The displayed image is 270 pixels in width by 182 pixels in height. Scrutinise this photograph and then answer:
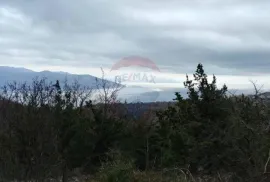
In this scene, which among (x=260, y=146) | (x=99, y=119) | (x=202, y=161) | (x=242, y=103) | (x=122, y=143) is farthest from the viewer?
(x=99, y=119)

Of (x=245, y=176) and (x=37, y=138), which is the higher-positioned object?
(x=37, y=138)

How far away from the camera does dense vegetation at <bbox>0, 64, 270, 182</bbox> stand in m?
7.94

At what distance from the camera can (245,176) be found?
25.4 feet

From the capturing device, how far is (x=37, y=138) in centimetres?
809

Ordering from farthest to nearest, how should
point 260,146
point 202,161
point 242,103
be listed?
1. point 202,161
2. point 242,103
3. point 260,146

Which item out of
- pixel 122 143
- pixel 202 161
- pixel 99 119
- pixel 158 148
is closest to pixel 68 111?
pixel 99 119

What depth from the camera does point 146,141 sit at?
11820 millimetres

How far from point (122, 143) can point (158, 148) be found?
37.7 inches

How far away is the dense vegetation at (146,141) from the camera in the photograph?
794 centimetres

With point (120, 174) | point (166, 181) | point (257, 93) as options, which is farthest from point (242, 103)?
point (120, 174)

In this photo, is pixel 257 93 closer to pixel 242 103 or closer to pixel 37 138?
pixel 242 103

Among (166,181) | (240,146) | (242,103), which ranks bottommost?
(166,181)

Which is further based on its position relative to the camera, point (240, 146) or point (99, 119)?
point (99, 119)

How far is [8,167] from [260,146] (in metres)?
4.42
